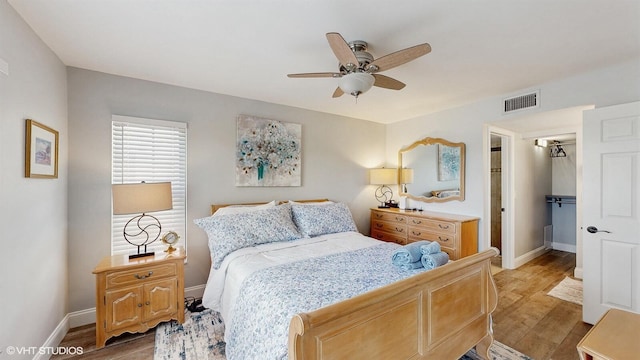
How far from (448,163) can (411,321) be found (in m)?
2.84

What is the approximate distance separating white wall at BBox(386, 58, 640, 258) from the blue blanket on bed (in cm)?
210

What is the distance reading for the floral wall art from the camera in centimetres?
327

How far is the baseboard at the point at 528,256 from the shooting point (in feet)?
13.4

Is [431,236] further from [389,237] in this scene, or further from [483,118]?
[483,118]

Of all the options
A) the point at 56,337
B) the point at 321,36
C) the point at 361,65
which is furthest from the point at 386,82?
the point at 56,337

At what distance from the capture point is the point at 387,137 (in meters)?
4.72

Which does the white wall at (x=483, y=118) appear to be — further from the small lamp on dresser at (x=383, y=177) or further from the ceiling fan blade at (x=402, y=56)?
the ceiling fan blade at (x=402, y=56)

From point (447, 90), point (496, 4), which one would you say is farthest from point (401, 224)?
point (496, 4)

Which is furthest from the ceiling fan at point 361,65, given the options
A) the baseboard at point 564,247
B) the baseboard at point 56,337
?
the baseboard at point 564,247

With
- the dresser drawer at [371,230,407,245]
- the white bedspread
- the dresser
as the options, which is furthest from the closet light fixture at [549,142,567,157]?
the dresser

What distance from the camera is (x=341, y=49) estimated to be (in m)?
1.62

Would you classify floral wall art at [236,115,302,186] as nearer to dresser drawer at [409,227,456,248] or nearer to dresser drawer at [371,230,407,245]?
dresser drawer at [371,230,407,245]

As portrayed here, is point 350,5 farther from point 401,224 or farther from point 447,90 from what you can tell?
point 401,224

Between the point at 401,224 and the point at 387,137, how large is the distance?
5.50 ft
